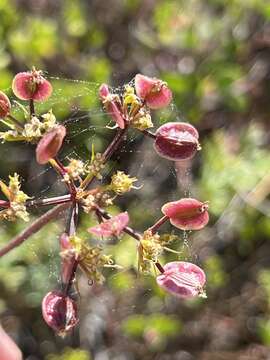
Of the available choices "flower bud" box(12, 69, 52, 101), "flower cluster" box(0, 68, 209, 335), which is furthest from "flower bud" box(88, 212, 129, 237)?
"flower bud" box(12, 69, 52, 101)

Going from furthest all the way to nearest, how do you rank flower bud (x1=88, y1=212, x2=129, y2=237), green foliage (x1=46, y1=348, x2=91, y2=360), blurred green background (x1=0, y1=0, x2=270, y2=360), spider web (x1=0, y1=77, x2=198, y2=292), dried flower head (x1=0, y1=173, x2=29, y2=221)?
blurred green background (x1=0, y1=0, x2=270, y2=360), green foliage (x1=46, y1=348, x2=91, y2=360), spider web (x1=0, y1=77, x2=198, y2=292), dried flower head (x1=0, y1=173, x2=29, y2=221), flower bud (x1=88, y1=212, x2=129, y2=237)

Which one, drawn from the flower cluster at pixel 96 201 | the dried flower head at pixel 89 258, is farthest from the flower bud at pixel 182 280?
the dried flower head at pixel 89 258

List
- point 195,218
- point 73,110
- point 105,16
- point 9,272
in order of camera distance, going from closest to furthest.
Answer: point 195,218
point 73,110
point 9,272
point 105,16

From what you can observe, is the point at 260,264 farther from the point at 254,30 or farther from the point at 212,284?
the point at 254,30

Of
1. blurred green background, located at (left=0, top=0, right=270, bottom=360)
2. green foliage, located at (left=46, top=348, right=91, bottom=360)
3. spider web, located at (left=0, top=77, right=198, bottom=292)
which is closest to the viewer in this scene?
spider web, located at (left=0, top=77, right=198, bottom=292)

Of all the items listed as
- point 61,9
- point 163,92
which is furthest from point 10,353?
point 61,9

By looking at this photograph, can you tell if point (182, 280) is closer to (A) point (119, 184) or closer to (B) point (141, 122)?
(A) point (119, 184)

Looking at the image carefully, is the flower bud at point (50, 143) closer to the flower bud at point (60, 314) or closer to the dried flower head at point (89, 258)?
the dried flower head at point (89, 258)

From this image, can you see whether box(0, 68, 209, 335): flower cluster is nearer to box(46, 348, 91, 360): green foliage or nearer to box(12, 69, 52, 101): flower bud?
box(12, 69, 52, 101): flower bud
